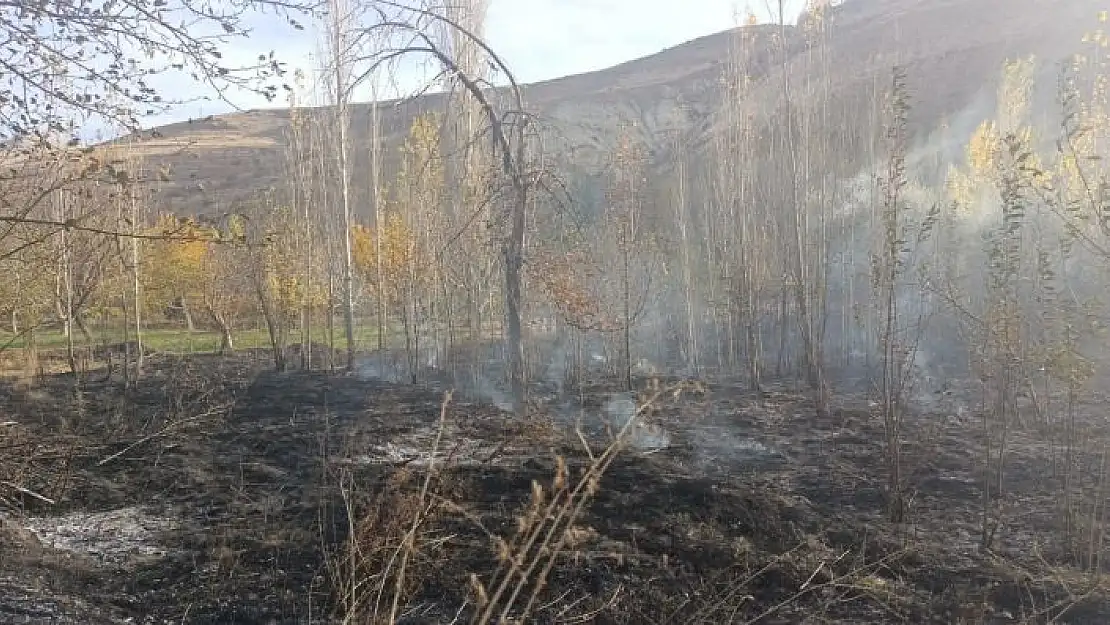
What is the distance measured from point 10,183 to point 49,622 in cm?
253

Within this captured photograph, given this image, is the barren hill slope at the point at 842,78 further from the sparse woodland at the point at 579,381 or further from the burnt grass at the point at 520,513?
the burnt grass at the point at 520,513

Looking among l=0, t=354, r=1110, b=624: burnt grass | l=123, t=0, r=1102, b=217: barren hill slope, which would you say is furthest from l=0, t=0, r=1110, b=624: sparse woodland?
l=123, t=0, r=1102, b=217: barren hill slope

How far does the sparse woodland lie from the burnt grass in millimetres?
48

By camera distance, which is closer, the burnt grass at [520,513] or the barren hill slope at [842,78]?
the burnt grass at [520,513]

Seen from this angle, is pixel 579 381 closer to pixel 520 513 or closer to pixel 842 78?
pixel 520 513

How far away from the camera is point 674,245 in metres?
19.0

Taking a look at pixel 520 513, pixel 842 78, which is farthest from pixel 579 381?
pixel 842 78

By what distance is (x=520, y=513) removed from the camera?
5512 mm

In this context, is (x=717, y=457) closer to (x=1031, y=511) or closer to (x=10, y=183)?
(x=1031, y=511)

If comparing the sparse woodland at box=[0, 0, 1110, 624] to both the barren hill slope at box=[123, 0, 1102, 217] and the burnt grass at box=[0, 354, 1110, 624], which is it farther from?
the barren hill slope at box=[123, 0, 1102, 217]

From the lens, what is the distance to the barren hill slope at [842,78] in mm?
35562

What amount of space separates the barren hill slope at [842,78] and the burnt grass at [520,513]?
39.0 ft

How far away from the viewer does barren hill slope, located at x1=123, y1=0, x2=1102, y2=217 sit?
35.6 m

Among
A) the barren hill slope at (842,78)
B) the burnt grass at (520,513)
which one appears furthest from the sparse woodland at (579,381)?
the barren hill slope at (842,78)
